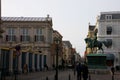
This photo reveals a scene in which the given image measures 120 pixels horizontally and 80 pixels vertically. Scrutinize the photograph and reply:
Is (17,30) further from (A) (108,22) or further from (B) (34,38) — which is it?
(A) (108,22)

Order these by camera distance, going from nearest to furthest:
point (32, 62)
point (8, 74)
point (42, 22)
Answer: point (8, 74) < point (32, 62) < point (42, 22)

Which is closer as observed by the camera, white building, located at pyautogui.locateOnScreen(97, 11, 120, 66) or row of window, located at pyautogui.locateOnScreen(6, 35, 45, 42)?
row of window, located at pyautogui.locateOnScreen(6, 35, 45, 42)

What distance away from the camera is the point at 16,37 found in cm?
9481

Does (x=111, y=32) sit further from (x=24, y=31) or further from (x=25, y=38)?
(x=24, y=31)

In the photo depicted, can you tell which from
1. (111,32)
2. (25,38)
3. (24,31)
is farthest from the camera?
(111,32)

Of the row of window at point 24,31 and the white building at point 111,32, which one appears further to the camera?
the white building at point 111,32

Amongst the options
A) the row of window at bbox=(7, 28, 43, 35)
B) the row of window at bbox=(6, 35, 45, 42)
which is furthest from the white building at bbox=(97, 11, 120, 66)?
the row of window at bbox=(7, 28, 43, 35)

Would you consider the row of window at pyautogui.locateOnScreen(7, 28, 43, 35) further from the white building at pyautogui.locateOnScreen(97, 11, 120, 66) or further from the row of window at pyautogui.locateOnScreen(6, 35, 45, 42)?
the white building at pyautogui.locateOnScreen(97, 11, 120, 66)

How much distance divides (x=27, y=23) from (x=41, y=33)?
443cm

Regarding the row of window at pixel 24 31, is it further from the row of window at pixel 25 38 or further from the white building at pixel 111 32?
the white building at pixel 111 32

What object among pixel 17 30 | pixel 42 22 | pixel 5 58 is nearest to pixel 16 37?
pixel 17 30

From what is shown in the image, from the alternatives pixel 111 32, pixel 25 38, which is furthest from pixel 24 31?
pixel 111 32

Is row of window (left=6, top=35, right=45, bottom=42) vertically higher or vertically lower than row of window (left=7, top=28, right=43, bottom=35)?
lower

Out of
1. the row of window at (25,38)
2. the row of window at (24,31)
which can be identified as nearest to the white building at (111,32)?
the row of window at (25,38)
